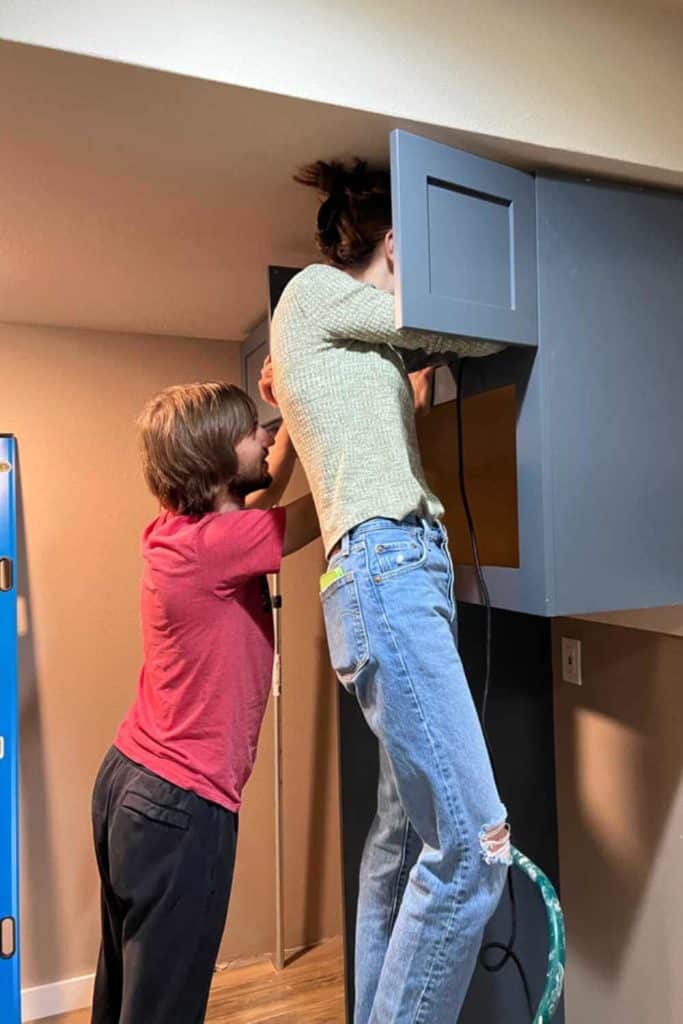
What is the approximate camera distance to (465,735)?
1.05 metres

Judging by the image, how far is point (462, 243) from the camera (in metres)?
1.12

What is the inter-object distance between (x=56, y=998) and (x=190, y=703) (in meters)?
1.48

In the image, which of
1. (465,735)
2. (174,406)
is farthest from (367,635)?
(174,406)

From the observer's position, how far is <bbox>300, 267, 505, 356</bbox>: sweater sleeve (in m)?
1.09

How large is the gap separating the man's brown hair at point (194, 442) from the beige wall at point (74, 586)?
97 centimetres

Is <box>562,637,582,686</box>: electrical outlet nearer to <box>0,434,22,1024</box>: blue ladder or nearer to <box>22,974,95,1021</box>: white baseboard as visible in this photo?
<box>0,434,22,1024</box>: blue ladder

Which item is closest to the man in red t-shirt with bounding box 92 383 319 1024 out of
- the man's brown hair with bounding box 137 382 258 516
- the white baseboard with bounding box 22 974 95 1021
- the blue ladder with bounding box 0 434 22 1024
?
the man's brown hair with bounding box 137 382 258 516

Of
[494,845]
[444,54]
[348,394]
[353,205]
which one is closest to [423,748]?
[494,845]

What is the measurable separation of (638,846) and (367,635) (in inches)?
39.7

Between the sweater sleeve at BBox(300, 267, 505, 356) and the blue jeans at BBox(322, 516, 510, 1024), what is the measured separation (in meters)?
0.26

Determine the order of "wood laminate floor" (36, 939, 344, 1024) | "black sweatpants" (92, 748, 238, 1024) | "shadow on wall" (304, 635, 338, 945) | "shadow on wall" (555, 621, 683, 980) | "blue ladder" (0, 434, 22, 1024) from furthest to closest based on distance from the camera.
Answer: "shadow on wall" (304, 635, 338, 945)
"wood laminate floor" (36, 939, 344, 1024)
"blue ladder" (0, 434, 22, 1024)
"shadow on wall" (555, 621, 683, 980)
"black sweatpants" (92, 748, 238, 1024)

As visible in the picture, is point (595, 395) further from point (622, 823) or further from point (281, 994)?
point (281, 994)

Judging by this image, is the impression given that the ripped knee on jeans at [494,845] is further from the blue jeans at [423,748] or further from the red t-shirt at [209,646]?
the red t-shirt at [209,646]

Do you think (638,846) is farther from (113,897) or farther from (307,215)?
(307,215)
